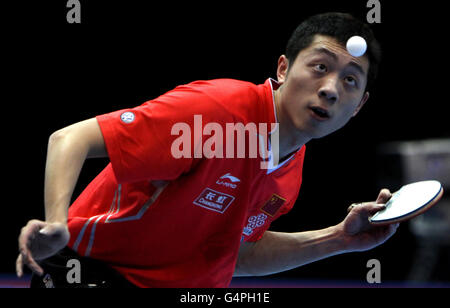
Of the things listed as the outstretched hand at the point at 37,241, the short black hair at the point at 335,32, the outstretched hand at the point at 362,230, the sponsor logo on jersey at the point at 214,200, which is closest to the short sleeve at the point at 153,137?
the sponsor logo on jersey at the point at 214,200

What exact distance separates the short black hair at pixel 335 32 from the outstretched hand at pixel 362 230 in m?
0.58

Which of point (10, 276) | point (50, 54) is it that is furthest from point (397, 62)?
point (10, 276)

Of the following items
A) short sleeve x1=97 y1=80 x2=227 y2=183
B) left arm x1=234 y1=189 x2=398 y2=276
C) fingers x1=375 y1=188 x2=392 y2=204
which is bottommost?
left arm x1=234 y1=189 x2=398 y2=276

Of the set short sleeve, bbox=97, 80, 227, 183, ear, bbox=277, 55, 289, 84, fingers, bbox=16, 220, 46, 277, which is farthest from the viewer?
ear, bbox=277, 55, 289, 84

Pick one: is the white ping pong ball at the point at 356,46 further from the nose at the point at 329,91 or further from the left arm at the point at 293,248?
the left arm at the point at 293,248

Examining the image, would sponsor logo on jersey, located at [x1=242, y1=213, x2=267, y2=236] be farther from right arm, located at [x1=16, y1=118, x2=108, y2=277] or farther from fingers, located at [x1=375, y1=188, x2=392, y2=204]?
right arm, located at [x1=16, y1=118, x2=108, y2=277]

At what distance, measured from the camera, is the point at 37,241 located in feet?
5.27

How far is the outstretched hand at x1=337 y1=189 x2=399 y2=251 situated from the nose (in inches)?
22.7

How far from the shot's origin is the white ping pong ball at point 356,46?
7.30 feet

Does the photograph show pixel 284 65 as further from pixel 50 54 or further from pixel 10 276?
pixel 10 276

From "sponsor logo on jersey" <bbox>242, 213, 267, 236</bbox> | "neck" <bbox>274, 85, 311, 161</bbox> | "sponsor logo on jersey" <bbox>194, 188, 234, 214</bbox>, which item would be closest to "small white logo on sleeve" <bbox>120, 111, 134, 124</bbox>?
"sponsor logo on jersey" <bbox>194, 188, 234, 214</bbox>

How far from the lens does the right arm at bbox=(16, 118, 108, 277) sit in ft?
5.10

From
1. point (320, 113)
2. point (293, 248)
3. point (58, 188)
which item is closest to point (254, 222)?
point (293, 248)

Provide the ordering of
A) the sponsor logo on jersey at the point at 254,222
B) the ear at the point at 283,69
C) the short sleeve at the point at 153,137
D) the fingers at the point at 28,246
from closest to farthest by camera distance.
Result: the fingers at the point at 28,246
the short sleeve at the point at 153,137
the ear at the point at 283,69
the sponsor logo on jersey at the point at 254,222
